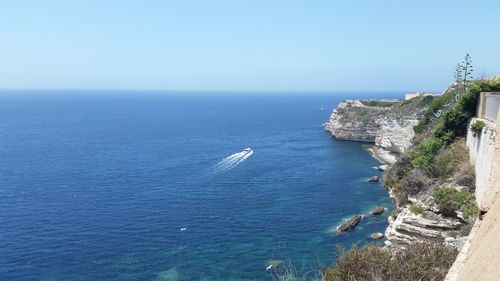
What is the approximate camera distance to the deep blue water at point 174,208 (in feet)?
129

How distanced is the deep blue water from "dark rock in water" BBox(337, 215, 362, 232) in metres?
0.88

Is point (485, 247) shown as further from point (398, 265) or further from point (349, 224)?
point (349, 224)

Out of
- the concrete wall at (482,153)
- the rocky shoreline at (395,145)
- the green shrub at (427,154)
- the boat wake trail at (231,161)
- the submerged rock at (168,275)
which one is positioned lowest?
the submerged rock at (168,275)

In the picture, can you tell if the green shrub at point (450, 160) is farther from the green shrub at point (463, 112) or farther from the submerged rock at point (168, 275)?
the submerged rock at point (168, 275)

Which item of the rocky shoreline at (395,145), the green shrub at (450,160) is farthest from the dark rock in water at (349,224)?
the green shrub at (450,160)

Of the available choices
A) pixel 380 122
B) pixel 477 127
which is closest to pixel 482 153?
pixel 477 127

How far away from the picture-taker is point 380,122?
98000 millimetres

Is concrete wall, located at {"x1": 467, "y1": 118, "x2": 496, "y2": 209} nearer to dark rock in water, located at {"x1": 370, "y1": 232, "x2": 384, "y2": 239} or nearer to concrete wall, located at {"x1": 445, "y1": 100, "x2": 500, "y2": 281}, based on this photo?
dark rock in water, located at {"x1": 370, "y1": 232, "x2": 384, "y2": 239}

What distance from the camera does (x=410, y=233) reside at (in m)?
34.1

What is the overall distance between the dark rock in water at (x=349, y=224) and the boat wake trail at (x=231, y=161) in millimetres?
30212

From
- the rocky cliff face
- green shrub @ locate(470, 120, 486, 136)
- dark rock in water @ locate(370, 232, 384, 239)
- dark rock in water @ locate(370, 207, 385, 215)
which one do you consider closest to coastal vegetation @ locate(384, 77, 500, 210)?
green shrub @ locate(470, 120, 486, 136)

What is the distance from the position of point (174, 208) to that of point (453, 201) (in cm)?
3251

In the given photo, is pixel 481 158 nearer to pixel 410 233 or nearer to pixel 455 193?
pixel 455 193

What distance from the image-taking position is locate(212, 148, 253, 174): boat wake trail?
74438mm
